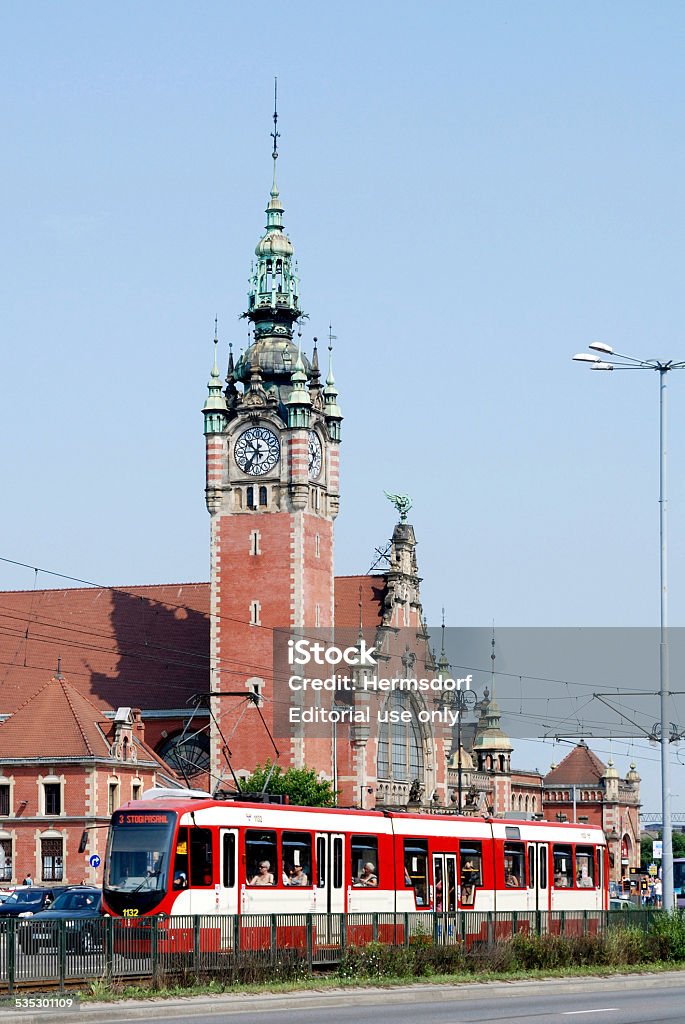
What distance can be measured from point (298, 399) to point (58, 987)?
7043 cm

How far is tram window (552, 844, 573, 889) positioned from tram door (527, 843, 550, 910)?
1.67 feet

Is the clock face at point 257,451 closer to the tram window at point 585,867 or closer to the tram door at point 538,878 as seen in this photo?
the tram window at point 585,867

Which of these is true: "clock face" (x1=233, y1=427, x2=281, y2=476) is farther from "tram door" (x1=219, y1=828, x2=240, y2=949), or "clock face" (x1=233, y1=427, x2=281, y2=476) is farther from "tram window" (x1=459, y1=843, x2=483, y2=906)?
"tram door" (x1=219, y1=828, x2=240, y2=949)

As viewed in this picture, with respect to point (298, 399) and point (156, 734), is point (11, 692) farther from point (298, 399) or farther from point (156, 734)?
point (298, 399)

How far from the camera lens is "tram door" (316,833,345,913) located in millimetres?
38125

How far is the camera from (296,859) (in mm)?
37625

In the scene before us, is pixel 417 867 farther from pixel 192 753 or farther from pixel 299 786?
pixel 192 753

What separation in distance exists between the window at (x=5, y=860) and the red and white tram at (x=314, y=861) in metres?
40.6

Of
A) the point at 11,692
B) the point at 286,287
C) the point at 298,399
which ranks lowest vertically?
the point at 11,692

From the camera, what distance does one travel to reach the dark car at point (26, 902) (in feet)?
170

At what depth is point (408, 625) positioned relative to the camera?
105m

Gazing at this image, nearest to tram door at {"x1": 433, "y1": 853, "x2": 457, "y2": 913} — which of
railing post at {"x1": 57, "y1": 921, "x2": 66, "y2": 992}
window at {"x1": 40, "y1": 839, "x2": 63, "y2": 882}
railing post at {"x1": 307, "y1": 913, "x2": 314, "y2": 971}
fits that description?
railing post at {"x1": 307, "y1": 913, "x2": 314, "y2": 971}

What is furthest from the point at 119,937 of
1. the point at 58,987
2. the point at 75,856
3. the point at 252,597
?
the point at 252,597

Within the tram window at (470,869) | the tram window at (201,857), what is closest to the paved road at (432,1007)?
the tram window at (201,857)
